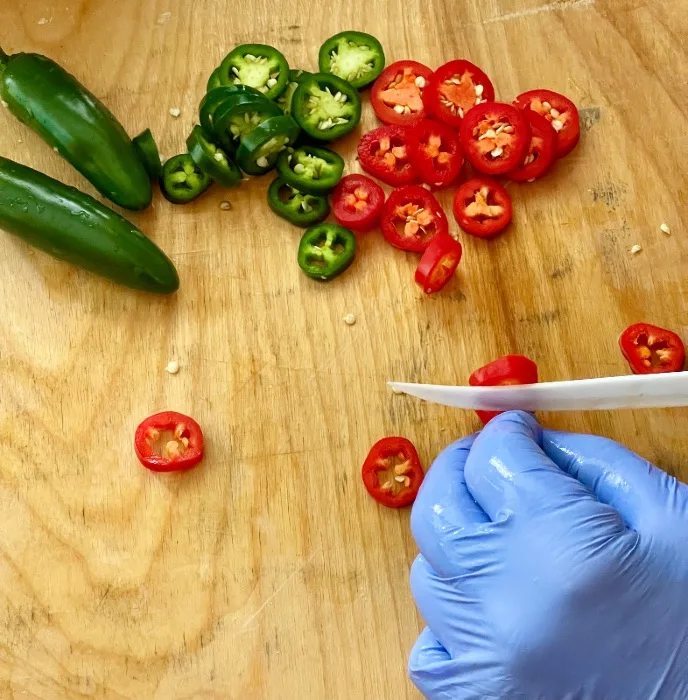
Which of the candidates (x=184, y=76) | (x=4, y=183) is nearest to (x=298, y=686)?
(x=4, y=183)

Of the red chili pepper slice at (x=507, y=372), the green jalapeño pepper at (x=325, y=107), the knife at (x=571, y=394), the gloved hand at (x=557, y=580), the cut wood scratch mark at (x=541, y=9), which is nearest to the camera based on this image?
the gloved hand at (x=557, y=580)

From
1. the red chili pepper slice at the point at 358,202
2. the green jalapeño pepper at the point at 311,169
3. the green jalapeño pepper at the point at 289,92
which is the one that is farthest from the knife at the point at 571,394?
the green jalapeño pepper at the point at 289,92

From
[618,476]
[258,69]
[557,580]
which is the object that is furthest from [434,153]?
[557,580]

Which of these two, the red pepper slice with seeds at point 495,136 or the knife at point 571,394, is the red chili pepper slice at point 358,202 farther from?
the knife at point 571,394

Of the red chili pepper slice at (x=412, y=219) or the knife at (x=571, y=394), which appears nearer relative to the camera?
the knife at (x=571, y=394)

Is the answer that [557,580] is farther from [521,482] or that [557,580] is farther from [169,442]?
[169,442]

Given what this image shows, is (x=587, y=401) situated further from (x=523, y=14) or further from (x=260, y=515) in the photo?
(x=523, y=14)

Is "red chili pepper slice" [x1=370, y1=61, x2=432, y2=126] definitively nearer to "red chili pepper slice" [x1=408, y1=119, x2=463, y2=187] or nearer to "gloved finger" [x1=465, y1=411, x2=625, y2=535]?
"red chili pepper slice" [x1=408, y1=119, x2=463, y2=187]

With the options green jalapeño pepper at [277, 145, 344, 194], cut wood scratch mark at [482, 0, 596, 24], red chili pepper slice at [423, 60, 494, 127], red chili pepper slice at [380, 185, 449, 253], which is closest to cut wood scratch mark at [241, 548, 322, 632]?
red chili pepper slice at [380, 185, 449, 253]

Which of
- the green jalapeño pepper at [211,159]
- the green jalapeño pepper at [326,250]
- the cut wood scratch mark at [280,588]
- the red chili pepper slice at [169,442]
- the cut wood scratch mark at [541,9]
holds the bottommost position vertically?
the cut wood scratch mark at [280,588]
